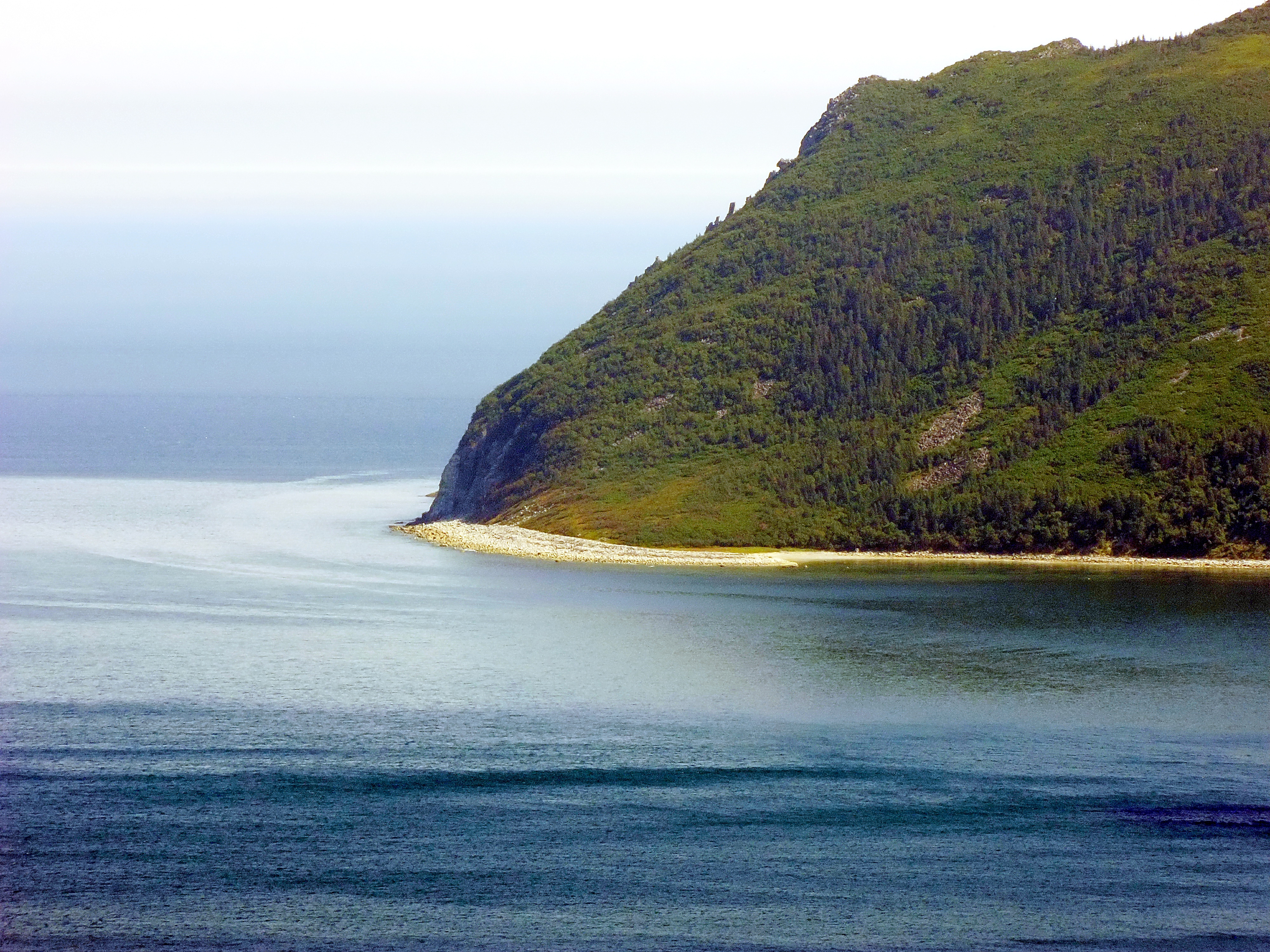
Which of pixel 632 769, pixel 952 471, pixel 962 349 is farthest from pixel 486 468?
pixel 632 769

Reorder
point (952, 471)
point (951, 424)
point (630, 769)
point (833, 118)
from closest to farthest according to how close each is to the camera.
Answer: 1. point (630, 769)
2. point (952, 471)
3. point (951, 424)
4. point (833, 118)

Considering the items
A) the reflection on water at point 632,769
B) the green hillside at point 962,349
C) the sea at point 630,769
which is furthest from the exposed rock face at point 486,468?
the reflection on water at point 632,769

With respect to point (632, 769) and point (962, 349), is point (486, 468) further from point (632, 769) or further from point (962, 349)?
point (632, 769)

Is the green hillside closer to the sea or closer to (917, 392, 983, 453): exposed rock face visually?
(917, 392, 983, 453): exposed rock face

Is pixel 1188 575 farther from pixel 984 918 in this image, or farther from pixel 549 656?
pixel 984 918

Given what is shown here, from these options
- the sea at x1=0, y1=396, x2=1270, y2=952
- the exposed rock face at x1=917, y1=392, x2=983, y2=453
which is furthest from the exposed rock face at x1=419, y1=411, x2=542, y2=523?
the sea at x1=0, y1=396, x2=1270, y2=952

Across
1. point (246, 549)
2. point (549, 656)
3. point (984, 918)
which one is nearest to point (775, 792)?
point (984, 918)
